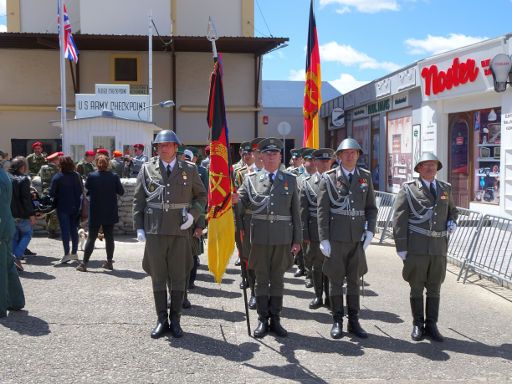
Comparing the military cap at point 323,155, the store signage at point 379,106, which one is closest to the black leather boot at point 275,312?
the military cap at point 323,155

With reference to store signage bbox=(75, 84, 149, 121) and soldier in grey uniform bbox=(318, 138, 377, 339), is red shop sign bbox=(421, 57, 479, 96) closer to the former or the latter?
store signage bbox=(75, 84, 149, 121)

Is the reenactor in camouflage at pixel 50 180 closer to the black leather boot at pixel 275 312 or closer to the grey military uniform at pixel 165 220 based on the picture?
the grey military uniform at pixel 165 220

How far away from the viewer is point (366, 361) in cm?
539

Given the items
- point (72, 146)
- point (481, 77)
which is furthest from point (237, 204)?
point (72, 146)

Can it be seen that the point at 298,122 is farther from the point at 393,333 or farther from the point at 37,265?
the point at 393,333

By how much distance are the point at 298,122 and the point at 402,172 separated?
1215 centimetres

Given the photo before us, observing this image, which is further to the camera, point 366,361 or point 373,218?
point 373,218

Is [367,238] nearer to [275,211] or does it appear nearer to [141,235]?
[275,211]

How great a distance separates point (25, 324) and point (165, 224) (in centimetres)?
190

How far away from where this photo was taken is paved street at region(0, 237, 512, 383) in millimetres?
5047

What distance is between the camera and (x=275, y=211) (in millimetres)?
6215

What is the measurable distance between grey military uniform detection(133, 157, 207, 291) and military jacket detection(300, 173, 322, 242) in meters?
1.70

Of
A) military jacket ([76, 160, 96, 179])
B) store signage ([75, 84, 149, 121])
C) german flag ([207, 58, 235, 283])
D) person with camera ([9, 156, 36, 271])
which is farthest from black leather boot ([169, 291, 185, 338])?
store signage ([75, 84, 149, 121])

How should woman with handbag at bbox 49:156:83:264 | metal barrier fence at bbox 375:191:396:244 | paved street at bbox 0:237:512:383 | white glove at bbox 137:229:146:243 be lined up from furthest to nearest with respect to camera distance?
metal barrier fence at bbox 375:191:396:244
woman with handbag at bbox 49:156:83:264
white glove at bbox 137:229:146:243
paved street at bbox 0:237:512:383
